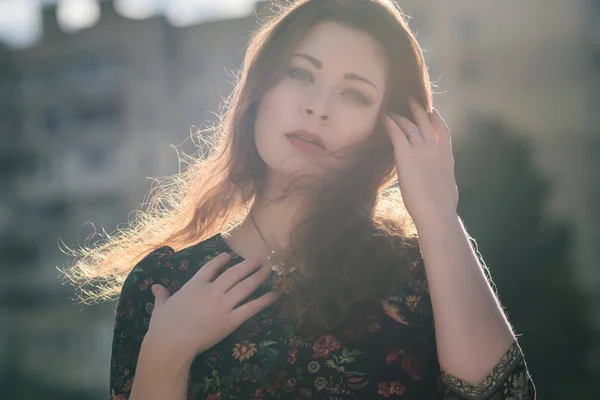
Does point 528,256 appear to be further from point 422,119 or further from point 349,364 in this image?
point 349,364

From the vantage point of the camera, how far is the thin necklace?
8.68ft

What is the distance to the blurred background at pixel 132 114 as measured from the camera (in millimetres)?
27531

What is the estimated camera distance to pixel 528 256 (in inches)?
642

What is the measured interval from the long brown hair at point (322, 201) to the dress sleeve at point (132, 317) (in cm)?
23

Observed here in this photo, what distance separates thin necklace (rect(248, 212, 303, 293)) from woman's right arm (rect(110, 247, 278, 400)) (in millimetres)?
49

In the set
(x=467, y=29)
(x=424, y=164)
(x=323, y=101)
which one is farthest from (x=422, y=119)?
(x=467, y=29)

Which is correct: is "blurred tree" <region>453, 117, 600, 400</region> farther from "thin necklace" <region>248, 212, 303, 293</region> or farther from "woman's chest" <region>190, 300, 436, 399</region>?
"woman's chest" <region>190, 300, 436, 399</region>

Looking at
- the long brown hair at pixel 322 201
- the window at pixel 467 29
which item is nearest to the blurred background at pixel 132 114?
the window at pixel 467 29

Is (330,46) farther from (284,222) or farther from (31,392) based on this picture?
(31,392)

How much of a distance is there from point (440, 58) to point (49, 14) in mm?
22244

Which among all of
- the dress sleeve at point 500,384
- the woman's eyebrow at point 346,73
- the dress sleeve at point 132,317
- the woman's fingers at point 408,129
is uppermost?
the woman's eyebrow at point 346,73

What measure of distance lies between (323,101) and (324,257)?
51 cm

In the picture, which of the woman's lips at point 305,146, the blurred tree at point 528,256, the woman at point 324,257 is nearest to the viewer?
the woman at point 324,257

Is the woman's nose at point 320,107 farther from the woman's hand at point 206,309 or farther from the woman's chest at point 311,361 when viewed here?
the woman's chest at point 311,361
